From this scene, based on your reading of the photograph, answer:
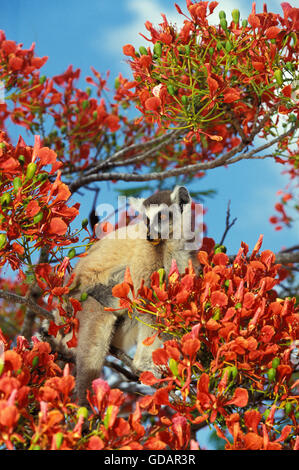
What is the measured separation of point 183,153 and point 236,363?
4.21 meters

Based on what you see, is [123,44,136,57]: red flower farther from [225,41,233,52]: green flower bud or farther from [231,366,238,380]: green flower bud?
[231,366,238,380]: green flower bud

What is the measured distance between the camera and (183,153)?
6.19 m

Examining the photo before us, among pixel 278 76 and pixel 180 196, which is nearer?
pixel 278 76

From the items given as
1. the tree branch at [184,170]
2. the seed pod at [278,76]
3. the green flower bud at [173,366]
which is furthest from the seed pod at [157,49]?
the green flower bud at [173,366]

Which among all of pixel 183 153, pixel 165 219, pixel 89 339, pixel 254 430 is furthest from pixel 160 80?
pixel 183 153

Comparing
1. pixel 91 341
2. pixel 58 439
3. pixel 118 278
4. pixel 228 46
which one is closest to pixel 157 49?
pixel 228 46

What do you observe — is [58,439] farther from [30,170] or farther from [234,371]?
[30,170]

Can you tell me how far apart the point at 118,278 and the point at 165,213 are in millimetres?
652

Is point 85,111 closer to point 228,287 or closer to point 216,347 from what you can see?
point 228,287

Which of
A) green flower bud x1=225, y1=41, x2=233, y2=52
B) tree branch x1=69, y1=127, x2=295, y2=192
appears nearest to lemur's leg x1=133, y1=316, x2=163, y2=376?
tree branch x1=69, y1=127, x2=295, y2=192

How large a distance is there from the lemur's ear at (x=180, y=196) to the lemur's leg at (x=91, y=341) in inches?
42.5

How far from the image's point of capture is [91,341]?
353 cm

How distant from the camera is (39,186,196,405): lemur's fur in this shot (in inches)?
139

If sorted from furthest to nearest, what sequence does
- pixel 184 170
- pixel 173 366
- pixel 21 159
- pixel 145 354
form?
pixel 184 170 < pixel 145 354 < pixel 21 159 < pixel 173 366
